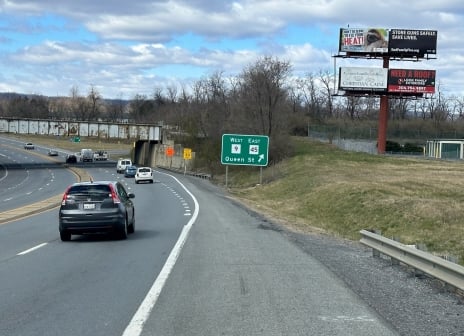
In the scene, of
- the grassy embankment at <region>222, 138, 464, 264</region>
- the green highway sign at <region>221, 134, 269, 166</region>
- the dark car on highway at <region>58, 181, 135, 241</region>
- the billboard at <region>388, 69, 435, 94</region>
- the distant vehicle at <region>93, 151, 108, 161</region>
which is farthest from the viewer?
the distant vehicle at <region>93, 151, 108, 161</region>

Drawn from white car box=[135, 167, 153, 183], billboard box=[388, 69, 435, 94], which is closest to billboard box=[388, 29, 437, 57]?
billboard box=[388, 69, 435, 94]

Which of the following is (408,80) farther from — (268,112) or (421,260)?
(421,260)

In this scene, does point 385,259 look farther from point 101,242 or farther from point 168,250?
point 101,242

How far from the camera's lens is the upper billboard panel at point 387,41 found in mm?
77062

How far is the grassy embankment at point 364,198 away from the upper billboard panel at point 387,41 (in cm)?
1355

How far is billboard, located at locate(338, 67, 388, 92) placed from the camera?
252 feet

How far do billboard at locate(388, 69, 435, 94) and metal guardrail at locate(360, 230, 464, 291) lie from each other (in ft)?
213

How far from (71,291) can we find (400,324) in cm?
494

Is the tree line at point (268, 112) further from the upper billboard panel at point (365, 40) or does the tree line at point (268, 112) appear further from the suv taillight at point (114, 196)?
the suv taillight at point (114, 196)

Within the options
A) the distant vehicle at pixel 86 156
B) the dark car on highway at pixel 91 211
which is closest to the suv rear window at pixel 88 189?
the dark car on highway at pixel 91 211

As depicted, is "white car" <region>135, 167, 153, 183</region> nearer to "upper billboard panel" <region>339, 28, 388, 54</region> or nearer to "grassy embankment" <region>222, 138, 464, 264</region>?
"grassy embankment" <region>222, 138, 464, 264</region>

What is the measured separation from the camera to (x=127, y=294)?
9.70m

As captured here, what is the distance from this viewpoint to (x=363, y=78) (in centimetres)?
7712

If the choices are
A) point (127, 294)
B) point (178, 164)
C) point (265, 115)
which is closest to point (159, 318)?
point (127, 294)
